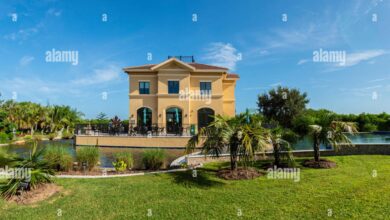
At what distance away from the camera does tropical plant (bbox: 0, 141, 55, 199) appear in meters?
4.99

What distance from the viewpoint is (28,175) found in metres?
5.05

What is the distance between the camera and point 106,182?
20.0 ft

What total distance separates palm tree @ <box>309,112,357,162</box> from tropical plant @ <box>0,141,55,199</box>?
8.59m

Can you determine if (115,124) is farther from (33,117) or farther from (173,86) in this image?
(33,117)

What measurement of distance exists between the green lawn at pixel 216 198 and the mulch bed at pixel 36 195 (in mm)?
196

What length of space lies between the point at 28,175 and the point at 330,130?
934 cm

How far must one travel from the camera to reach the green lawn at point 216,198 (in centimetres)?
417

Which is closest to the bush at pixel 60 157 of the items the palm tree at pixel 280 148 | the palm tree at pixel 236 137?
the palm tree at pixel 236 137

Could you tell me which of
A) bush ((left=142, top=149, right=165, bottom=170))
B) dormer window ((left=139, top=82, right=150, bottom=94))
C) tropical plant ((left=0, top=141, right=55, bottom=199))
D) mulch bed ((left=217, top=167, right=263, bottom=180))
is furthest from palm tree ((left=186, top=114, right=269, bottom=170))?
dormer window ((left=139, top=82, right=150, bottom=94))

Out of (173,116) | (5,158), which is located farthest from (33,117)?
(5,158)

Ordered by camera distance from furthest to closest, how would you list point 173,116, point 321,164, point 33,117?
point 33,117 → point 173,116 → point 321,164

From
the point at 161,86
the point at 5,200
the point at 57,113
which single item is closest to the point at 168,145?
the point at 161,86

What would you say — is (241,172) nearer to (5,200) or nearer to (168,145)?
(5,200)

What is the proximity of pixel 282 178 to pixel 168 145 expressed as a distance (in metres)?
11.6
